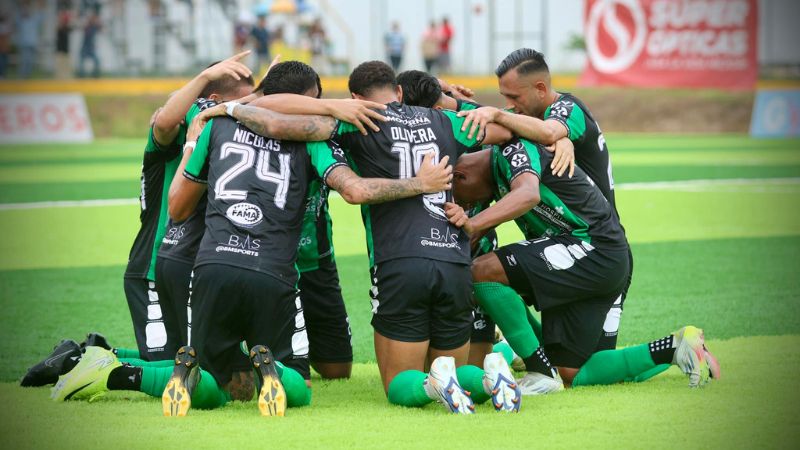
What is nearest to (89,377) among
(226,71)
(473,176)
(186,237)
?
(186,237)

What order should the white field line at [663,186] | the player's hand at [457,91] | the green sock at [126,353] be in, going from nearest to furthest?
the green sock at [126,353] < the player's hand at [457,91] < the white field line at [663,186]

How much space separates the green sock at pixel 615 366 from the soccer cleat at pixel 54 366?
3.14 metres

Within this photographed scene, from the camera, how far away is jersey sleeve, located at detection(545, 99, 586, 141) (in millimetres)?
7148

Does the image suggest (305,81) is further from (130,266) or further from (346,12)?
(346,12)

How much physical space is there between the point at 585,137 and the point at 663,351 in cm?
152

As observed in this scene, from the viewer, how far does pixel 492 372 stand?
19.6ft

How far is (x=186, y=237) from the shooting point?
22.4 ft

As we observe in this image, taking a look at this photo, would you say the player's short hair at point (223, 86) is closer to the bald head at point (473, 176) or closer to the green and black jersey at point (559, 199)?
the bald head at point (473, 176)

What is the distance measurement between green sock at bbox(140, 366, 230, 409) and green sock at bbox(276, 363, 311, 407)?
1.29ft

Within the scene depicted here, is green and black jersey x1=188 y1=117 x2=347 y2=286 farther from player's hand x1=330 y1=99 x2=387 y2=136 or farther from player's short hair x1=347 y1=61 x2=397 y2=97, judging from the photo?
player's short hair x1=347 y1=61 x2=397 y2=97

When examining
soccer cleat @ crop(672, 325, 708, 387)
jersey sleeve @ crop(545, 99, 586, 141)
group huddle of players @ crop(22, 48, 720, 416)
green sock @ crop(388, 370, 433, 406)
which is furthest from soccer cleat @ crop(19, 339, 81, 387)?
soccer cleat @ crop(672, 325, 708, 387)

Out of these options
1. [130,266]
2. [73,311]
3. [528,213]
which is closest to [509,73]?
[528,213]

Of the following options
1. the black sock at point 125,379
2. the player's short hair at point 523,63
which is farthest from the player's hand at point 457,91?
the black sock at point 125,379

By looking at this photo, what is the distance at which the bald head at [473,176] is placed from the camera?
7047 mm
